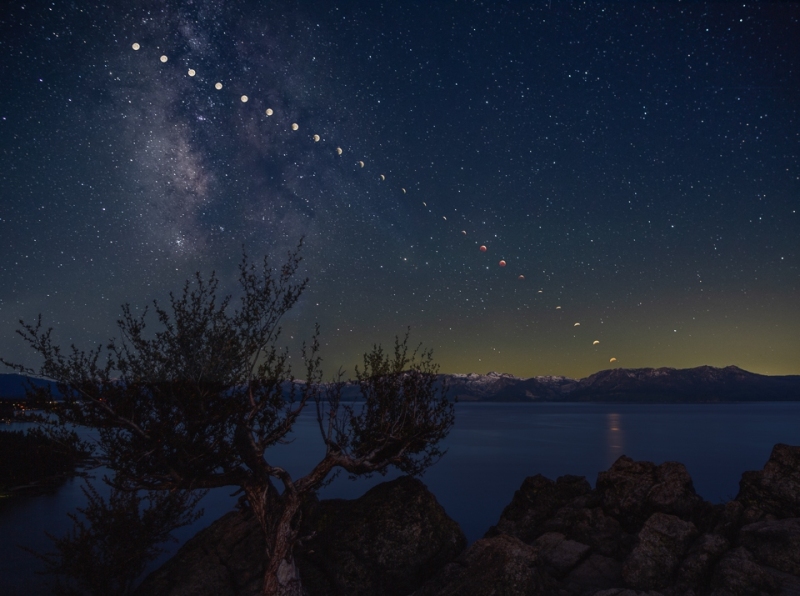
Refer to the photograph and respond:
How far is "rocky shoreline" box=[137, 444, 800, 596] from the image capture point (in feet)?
47.1

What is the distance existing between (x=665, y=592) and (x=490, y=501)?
37.4 meters

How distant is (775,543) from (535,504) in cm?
1014

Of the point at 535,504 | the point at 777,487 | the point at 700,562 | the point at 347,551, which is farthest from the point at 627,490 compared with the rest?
the point at 347,551

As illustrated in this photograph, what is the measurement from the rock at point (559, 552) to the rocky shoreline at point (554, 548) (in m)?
0.05

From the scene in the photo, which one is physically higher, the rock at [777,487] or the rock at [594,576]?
the rock at [777,487]

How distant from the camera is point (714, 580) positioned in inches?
539

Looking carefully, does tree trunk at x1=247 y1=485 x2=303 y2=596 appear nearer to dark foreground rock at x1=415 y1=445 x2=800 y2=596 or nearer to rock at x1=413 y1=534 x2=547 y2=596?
rock at x1=413 y1=534 x2=547 y2=596

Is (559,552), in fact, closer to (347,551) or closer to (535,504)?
(535,504)

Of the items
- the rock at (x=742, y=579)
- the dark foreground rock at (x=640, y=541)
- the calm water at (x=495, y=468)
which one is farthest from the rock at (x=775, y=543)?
the calm water at (x=495, y=468)

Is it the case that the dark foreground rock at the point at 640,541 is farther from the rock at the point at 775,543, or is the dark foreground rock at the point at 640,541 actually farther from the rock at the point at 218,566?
the rock at the point at 218,566

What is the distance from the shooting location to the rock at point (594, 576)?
51.3ft

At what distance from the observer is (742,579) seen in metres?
13.3

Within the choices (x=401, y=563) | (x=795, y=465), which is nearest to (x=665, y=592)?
(x=401, y=563)

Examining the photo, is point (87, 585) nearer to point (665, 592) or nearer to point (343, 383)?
point (343, 383)
